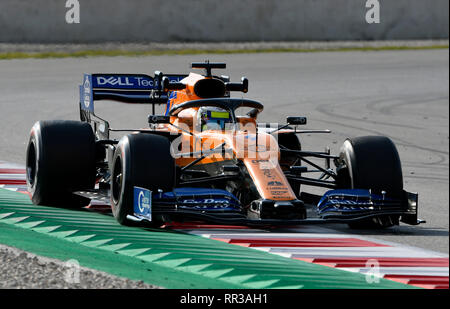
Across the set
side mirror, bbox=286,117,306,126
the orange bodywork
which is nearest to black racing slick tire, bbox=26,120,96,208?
the orange bodywork

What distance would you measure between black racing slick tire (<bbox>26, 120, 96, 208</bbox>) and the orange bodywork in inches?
31.6

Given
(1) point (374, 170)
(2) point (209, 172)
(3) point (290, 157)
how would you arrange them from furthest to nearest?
1. (3) point (290, 157)
2. (2) point (209, 172)
3. (1) point (374, 170)

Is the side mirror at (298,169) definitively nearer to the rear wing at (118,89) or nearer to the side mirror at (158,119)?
the side mirror at (158,119)

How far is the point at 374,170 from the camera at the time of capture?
7.69m

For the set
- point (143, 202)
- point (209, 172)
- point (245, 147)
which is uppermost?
point (245, 147)

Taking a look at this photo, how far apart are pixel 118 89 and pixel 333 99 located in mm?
10405

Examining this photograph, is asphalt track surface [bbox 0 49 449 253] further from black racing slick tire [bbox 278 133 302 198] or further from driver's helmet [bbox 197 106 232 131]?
driver's helmet [bbox 197 106 232 131]

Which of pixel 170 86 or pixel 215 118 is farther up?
Answer: pixel 170 86

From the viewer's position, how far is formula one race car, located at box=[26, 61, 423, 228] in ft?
23.2

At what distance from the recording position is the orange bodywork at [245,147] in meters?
7.14

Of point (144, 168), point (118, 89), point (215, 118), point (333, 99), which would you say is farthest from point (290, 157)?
point (333, 99)

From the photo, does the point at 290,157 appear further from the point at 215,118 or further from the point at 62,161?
the point at 62,161
